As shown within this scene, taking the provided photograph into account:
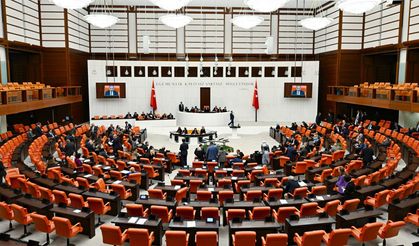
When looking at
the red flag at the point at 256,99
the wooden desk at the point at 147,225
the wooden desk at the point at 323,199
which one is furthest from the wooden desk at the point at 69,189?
the red flag at the point at 256,99

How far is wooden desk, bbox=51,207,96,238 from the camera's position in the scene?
856 cm

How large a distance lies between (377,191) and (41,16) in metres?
27.3

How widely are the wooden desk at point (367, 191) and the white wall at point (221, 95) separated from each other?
22723mm

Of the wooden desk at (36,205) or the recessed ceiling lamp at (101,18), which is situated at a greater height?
the recessed ceiling lamp at (101,18)

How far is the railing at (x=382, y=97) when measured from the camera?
58.6 ft

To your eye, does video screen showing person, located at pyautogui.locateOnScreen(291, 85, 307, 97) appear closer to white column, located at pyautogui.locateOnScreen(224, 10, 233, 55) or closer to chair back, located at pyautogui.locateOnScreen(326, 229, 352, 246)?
white column, located at pyautogui.locateOnScreen(224, 10, 233, 55)

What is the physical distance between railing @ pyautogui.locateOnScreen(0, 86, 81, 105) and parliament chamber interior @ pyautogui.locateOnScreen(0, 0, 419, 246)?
13 cm

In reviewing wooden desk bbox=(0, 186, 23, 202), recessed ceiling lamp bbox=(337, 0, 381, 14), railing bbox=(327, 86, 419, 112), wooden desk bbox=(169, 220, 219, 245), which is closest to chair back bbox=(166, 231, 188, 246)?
wooden desk bbox=(169, 220, 219, 245)

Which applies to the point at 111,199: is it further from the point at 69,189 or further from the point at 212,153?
the point at 212,153

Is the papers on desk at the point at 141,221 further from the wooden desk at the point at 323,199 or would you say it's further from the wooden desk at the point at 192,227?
the wooden desk at the point at 323,199

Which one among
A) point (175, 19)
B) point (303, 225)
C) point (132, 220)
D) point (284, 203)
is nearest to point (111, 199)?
point (132, 220)

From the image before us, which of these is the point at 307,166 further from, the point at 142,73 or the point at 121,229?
the point at 142,73

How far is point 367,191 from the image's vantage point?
10.3 m

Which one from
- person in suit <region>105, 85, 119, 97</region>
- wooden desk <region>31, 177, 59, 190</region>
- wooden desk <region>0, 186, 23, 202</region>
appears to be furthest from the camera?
person in suit <region>105, 85, 119, 97</region>
